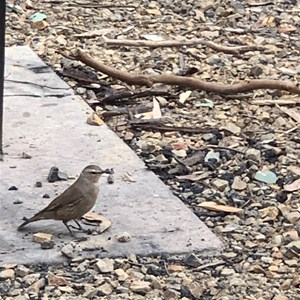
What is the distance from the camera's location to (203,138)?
6680 millimetres

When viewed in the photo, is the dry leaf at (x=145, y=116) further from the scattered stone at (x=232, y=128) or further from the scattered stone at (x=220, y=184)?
the scattered stone at (x=220, y=184)

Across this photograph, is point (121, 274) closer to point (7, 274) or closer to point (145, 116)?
point (7, 274)

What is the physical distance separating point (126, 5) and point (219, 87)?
256cm

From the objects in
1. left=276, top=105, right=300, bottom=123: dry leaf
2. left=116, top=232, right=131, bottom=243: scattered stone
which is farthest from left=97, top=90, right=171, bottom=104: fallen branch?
left=116, top=232, right=131, bottom=243: scattered stone

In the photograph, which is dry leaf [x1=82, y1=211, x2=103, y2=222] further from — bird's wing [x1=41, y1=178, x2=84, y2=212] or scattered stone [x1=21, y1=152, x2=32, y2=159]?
scattered stone [x1=21, y1=152, x2=32, y2=159]

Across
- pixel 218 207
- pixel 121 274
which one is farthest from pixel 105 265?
pixel 218 207

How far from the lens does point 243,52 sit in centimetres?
841

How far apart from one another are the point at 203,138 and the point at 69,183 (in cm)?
113

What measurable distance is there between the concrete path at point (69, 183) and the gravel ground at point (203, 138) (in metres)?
0.11

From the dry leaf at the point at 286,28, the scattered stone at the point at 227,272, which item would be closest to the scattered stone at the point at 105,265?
the scattered stone at the point at 227,272

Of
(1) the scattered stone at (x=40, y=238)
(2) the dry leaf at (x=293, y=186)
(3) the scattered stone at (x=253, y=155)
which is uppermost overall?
(1) the scattered stone at (x=40, y=238)

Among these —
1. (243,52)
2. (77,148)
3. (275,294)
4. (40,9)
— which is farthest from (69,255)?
(40,9)

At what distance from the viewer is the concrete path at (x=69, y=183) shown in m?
5.16

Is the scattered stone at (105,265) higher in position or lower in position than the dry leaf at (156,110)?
higher
